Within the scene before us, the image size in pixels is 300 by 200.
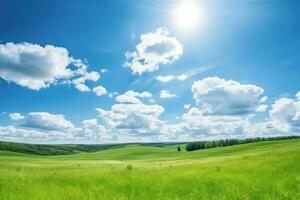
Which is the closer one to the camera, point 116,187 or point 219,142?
point 116,187

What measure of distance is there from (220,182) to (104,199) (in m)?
5.59

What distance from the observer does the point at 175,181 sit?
14.2m

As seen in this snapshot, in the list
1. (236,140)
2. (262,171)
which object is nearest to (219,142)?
(236,140)

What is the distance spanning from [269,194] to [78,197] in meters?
Result: 6.16

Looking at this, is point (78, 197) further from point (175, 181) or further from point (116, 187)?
point (175, 181)

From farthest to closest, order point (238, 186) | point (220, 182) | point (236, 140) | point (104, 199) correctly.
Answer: point (236, 140) < point (220, 182) < point (238, 186) < point (104, 199)

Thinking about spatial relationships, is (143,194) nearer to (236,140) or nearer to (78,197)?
(78,197)

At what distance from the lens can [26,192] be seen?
11.1 metres

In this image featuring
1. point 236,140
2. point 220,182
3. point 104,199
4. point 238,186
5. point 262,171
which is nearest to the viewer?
point 104,199

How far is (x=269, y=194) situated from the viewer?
11047 millimetres

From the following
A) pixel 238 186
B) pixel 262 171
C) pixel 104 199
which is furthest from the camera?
pixel 262 171

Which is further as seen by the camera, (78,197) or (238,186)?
(238,186)

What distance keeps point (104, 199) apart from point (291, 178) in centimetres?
848

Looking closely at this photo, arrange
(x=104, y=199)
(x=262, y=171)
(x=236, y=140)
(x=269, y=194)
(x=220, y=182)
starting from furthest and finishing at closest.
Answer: (x=236, y=140) < (x=262, y=171) < (x=220, y=182) < (x=269, y=194) < (x=104, y=199)
